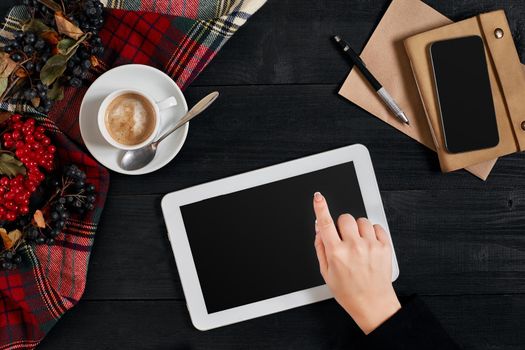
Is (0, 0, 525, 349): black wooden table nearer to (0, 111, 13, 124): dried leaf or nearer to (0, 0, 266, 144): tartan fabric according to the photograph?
(0, 0, 266, 144): tartan fabric

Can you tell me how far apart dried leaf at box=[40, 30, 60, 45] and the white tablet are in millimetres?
270

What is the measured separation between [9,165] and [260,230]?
368 mm

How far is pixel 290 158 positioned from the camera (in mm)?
879

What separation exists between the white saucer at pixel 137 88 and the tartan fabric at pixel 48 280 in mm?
32

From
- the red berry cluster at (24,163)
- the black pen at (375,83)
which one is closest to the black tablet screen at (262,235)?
the black pen at (375,83)

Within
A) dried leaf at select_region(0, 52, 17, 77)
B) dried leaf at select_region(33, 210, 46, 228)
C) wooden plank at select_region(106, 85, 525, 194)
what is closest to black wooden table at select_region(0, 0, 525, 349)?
wooden plank at select_region(106, 85, 525, 194)

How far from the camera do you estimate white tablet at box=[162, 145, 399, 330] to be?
0.87 metres

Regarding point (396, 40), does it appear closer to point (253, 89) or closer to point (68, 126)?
point (253, 89)

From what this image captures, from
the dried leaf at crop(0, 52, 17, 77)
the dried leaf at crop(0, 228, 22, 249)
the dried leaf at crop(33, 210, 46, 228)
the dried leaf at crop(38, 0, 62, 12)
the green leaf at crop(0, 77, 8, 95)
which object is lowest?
the dried leaf at crop(0, 228, 22, 249)

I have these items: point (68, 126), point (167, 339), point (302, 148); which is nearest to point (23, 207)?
point (68, 126)

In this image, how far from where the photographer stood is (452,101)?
2.79ft

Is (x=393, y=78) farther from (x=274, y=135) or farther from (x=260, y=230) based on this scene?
(x=260, y=230)

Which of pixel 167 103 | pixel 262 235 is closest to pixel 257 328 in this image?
pixel 262 235

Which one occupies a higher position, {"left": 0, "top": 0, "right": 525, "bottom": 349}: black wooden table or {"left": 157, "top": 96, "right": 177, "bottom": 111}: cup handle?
{"left": 157, "top": 96, "right": 177, "bottom": 111}: cup handle
